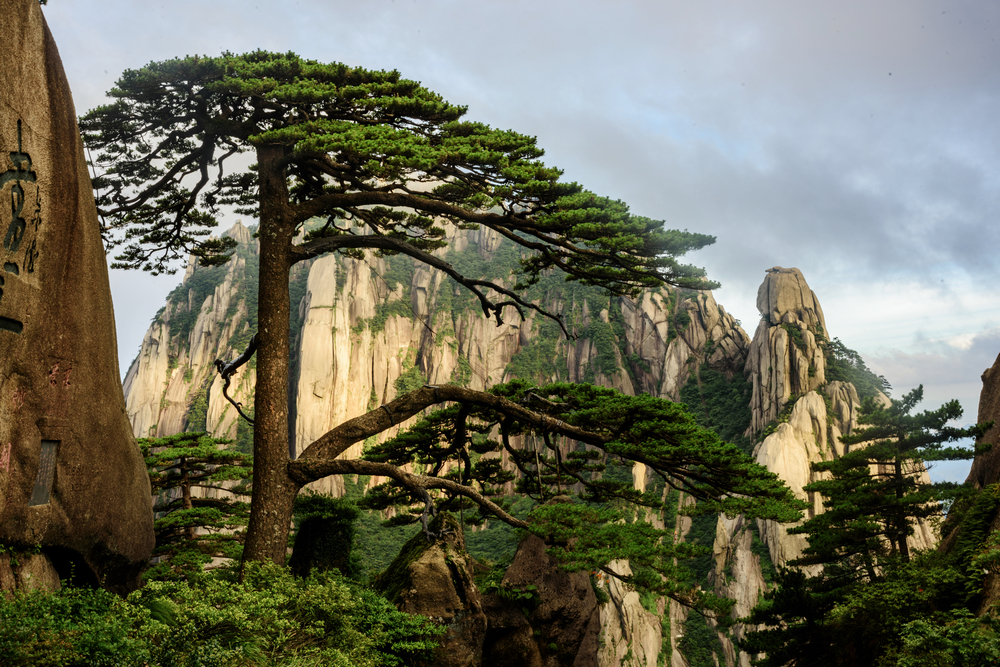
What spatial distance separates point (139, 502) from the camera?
830 centimetres

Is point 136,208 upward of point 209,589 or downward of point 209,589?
upward

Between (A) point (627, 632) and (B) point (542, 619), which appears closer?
(B) point (542, 619)

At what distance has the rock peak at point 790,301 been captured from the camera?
45.5 metres

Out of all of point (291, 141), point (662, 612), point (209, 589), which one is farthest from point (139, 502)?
point (662, 612)

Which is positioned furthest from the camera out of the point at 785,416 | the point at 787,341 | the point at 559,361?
the point at 559,361

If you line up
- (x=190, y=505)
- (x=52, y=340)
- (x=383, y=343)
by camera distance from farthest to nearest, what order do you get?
(x=383, y=343), (x=190, y=505), (x=52, y=340)

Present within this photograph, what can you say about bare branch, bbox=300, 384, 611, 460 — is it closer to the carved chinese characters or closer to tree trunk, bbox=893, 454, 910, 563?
the carved chinese characters

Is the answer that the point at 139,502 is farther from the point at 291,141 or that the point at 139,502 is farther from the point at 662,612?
the point at 662,612

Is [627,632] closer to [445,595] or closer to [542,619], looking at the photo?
[542,619]

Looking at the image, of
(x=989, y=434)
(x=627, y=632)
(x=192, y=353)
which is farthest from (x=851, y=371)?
(x=192, y=353)

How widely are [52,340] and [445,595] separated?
6.00 metres

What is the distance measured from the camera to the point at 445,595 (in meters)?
8.98

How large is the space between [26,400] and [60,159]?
280 cm

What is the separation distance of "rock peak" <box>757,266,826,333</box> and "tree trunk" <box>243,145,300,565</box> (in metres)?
42.9
